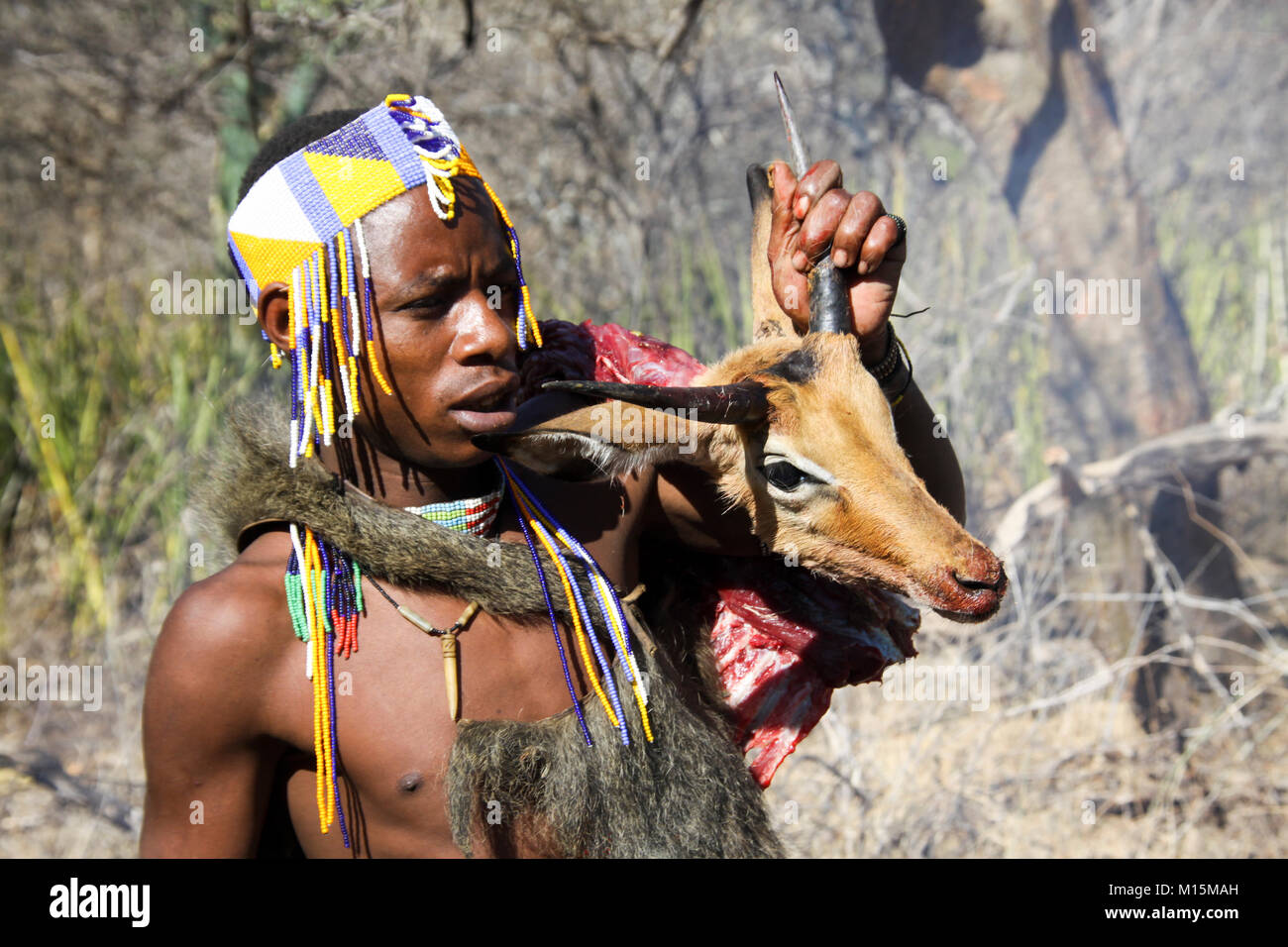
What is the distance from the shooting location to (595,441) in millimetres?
1981

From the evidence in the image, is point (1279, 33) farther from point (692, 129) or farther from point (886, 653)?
point (886, 653)

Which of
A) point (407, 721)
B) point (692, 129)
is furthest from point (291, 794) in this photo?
point (692, 129)

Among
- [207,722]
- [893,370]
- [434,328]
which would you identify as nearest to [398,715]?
[207,722]

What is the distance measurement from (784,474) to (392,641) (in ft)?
2.75

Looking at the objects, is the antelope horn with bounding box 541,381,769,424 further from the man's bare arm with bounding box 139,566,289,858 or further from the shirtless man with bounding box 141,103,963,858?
the man's bare arm with bounding box 139,566,289,858

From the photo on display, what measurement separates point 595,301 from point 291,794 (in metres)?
5.48

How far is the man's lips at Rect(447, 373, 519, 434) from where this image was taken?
2010 millimetres

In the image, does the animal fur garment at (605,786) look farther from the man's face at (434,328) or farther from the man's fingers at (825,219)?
the man's fingers at (825,219)

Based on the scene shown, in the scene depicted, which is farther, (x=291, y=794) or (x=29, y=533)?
(x=29, y=533)

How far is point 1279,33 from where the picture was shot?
6.32m

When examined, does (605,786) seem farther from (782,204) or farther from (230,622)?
(782,204)

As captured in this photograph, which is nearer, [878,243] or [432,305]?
[432,305]

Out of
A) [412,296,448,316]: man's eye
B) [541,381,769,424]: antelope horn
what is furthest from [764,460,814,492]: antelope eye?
[412,296,448,316]: man's eye

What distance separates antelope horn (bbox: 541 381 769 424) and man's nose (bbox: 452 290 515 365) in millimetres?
179
